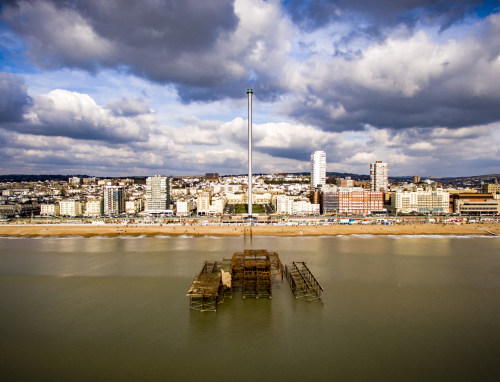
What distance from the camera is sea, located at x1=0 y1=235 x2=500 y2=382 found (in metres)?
6.80

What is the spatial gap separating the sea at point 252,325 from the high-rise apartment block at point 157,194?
22.0 m

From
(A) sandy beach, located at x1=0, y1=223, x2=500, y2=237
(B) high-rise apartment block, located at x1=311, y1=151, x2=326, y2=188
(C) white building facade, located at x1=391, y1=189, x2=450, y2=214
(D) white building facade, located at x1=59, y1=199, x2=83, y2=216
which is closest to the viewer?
(A) sandy beach, located at x1=0, y1=223, x2=500, y2=237

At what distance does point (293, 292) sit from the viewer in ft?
37.2

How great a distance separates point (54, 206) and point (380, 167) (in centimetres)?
4928

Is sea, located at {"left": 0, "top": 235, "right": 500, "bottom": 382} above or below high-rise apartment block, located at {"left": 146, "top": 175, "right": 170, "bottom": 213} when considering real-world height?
below

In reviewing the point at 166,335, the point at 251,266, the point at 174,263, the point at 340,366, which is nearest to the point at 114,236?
the point at 174,263

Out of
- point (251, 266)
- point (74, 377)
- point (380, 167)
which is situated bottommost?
point (74, 377)

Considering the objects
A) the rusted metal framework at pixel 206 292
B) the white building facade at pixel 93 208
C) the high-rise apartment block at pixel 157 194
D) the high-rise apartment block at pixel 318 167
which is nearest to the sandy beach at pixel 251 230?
the white building facade at pixel 93 208

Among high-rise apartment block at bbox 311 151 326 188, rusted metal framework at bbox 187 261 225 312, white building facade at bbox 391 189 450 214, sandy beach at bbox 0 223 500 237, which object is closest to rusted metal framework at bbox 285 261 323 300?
rusted metal framework at bbox 187 261 225 312

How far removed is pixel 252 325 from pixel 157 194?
31.3 m

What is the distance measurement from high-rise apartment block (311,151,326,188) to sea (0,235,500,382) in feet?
182

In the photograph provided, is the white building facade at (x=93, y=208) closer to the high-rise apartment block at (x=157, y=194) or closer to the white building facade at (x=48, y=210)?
the white building facade at (x=48, y=210)

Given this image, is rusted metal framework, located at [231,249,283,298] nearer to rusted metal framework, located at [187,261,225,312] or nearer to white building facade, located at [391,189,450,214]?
rusted metal framework, located at [187,261,225,312]

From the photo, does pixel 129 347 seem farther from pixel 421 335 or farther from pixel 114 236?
pixel 114 236
